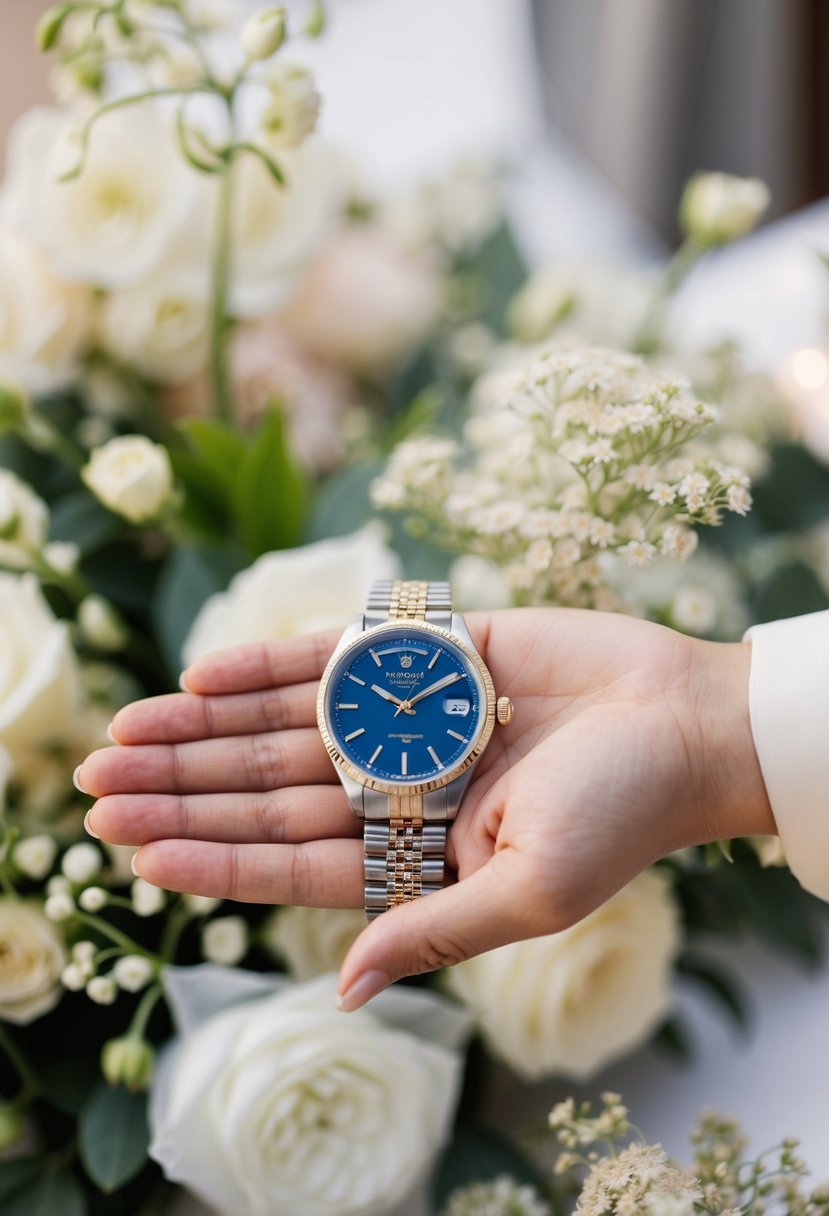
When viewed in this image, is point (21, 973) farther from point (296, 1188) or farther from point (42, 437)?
point (42, 437)

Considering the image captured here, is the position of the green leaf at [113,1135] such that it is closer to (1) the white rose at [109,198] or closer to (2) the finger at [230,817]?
(2) the finger at [230,817]

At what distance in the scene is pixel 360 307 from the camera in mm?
1167

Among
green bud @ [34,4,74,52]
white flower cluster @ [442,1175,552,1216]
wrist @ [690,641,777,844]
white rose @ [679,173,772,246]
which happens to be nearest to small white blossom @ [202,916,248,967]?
white flower cluster @ [442,1175,552,1216]

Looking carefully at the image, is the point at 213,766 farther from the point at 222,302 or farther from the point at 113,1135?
the point at 222,302

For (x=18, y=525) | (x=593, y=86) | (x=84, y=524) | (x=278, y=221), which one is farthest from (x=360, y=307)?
(x=593, y=86)

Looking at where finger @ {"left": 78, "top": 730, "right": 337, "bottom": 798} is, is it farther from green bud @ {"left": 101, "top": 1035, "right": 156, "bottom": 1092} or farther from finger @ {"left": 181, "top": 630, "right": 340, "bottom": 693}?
green bud @ {"left": 101, "top": 1035, "right": 156, "bottom": 1092}

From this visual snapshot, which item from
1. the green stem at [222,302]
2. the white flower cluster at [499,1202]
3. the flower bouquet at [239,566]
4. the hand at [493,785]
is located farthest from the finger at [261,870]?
the green stem at [222,302]

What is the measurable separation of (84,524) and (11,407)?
13 centimetres

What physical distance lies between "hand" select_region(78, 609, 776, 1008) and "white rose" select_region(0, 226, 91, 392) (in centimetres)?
44

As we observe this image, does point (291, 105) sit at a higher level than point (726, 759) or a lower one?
higher

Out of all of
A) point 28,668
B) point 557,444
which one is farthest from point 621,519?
point 28,668

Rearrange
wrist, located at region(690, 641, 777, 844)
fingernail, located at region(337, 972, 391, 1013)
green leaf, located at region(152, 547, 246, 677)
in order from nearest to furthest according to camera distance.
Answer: fingernail, located at region(337, 972, 391, 1013)
wrist, located at region(690, 641, 777, 844)
green leaf, located at region(152, 547, 246, 677)

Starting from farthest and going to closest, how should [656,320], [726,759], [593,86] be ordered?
[593,86]
[656,320]
[726,759]

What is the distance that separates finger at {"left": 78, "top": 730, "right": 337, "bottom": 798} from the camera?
62cm
